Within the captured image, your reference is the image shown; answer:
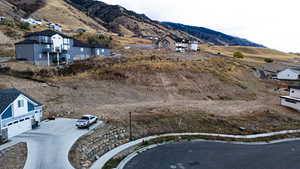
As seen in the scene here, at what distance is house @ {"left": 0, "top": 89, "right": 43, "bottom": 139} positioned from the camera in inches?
707

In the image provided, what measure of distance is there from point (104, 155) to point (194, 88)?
30.4 metres

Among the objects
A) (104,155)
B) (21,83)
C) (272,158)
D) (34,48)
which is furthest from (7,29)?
(272,158)

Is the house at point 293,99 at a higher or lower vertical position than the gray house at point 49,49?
lower

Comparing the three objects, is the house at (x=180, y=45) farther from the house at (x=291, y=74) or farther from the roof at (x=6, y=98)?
the roof at (x=6, y=98)

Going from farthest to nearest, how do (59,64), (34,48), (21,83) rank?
(59,64), (34,48), (21,83)

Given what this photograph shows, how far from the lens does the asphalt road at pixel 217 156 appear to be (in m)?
16.5

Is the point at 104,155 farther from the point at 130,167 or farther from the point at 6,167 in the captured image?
the point at 6,167

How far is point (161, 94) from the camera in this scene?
40.3 meters

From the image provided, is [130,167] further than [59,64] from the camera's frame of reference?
No

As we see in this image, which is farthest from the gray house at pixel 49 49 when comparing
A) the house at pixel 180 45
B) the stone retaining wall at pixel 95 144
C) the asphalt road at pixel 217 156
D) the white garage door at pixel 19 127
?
the house at pixel 180 45

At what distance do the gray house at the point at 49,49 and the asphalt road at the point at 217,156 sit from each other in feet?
131

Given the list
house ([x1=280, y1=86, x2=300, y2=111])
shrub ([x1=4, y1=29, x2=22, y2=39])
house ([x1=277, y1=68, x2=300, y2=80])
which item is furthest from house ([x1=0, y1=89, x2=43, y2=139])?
house ([x1=277, y1=68, x2=300, y2=80])

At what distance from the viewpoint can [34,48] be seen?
141 feet

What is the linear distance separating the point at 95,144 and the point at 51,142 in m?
4.15
